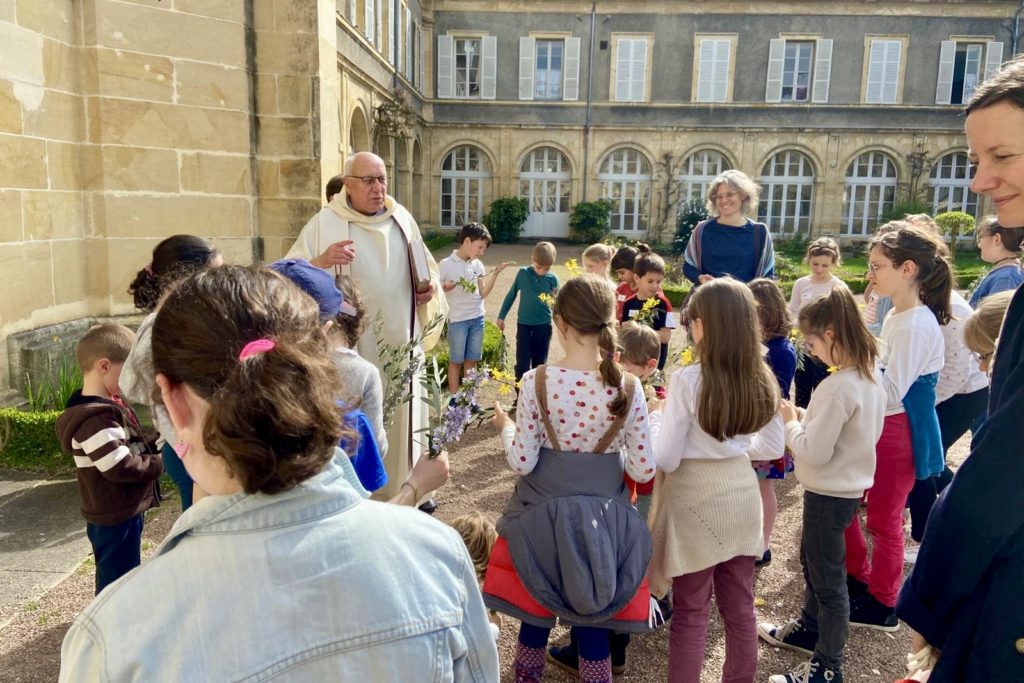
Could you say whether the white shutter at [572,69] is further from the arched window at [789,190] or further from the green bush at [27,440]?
the green bush at [27,440]

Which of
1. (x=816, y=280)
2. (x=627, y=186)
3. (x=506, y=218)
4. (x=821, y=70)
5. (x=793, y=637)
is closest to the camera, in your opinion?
(x=793, y=637)

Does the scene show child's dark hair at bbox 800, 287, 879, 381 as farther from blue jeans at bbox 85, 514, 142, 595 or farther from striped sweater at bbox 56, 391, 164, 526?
blue jeans at bbox 85, 514, 142, 595

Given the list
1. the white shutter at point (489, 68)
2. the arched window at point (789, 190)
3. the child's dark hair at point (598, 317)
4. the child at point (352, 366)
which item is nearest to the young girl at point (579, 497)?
the child's dark hair at point (598, 317)

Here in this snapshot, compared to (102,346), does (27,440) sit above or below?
below

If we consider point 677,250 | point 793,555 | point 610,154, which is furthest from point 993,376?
point 610,154

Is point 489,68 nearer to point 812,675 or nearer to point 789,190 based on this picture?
point 789,190

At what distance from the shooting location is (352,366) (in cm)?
228

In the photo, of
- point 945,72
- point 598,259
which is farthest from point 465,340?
point 945,72

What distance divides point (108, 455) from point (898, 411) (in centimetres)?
319

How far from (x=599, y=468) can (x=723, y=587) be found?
0.65m

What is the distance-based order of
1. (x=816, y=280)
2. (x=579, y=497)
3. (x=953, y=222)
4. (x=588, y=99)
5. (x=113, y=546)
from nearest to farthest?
(x=579, y=497) → (x=113, y=546) → (x=816, y=280) → (x=953, y=222) → (x=588, y=99)

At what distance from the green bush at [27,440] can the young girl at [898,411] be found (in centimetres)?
456

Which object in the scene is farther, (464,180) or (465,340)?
(464,180)

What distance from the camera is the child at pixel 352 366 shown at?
1.94m
